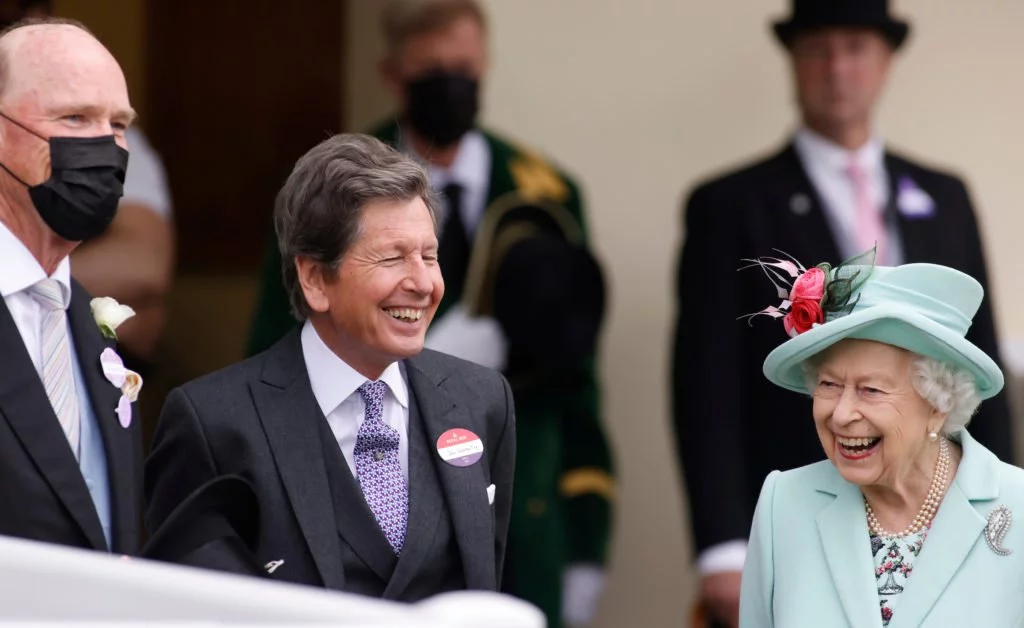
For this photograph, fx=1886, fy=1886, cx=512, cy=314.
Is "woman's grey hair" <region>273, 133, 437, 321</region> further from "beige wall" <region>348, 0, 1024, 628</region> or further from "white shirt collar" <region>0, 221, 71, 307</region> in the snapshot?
"beige wall" <region>348, 0, 1024, 628</region>

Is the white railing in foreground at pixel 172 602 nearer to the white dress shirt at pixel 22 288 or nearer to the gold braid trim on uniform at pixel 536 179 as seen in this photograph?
the white dress shirt at pixel 22 288

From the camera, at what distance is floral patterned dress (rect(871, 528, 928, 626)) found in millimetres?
3037

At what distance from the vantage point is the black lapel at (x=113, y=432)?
3188 mm

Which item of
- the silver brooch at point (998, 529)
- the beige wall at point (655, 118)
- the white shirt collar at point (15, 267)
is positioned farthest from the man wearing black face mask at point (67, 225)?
the beige wall at point (655, 118)

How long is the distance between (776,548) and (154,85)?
4699mm

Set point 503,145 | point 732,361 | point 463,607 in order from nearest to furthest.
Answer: point 463,607, point 732,361, point 503,145

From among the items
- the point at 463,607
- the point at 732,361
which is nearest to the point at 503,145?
the point at 732,361

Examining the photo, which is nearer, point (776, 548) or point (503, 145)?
point (776, 548)

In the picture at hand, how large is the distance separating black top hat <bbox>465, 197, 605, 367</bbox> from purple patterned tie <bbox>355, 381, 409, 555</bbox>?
1.85 metres

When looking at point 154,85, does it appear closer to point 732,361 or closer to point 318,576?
point 732,361

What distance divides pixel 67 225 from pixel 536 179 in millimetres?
2363

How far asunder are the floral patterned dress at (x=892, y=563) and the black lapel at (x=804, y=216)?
1.99 meters

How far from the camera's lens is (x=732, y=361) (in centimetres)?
496

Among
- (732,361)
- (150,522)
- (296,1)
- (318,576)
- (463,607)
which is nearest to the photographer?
(463,607)
